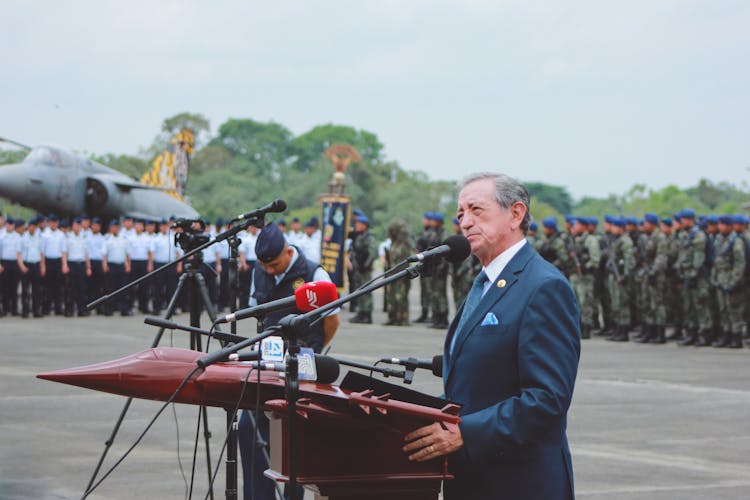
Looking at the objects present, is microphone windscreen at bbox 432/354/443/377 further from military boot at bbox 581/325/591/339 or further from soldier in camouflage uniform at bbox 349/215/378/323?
soldier in camouflage uniform at bbox 349/215/378/323

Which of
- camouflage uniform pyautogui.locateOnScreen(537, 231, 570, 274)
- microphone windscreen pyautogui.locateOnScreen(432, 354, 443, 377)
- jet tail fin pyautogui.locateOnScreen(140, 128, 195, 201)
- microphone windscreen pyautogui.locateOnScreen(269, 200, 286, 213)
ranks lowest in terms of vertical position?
microphone windscreen pyautogui.locateOnScreen(432, 354, 443, 377)

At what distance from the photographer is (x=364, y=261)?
79.1 ft

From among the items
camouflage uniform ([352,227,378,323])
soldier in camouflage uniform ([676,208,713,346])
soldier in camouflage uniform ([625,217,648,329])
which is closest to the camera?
soldier in camouflage uniform ([676,208,713,346])

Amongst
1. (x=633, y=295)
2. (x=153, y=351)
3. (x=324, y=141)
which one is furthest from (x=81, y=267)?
(x=324, y=141)

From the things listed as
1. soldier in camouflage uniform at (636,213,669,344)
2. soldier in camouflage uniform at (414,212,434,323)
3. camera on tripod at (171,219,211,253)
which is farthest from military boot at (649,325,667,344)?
camera on tripod at (171,219,211,253)

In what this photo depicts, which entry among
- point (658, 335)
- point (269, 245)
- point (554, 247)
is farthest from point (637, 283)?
point (269, 245)

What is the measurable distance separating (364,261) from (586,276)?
5590 mm

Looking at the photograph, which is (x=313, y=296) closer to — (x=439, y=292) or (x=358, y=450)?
(x=358, y=450)

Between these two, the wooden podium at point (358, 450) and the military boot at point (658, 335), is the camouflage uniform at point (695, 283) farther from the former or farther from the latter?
the wooden podium at point (358, 450)

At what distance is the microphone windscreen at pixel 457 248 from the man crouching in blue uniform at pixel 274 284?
2.57 metres

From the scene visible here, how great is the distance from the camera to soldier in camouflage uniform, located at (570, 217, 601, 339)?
810 inches

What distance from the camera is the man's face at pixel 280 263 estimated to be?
6516 mm

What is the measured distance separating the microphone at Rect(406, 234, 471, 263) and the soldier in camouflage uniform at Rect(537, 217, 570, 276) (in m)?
16.9

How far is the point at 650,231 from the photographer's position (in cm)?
2047
